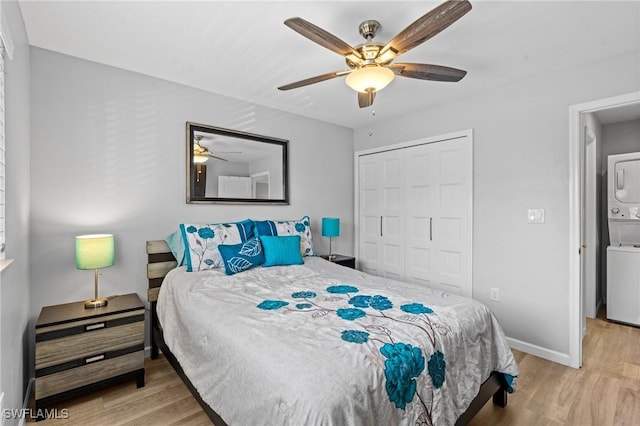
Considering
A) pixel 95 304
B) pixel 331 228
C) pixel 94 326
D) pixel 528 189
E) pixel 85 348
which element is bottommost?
pixel 85 348

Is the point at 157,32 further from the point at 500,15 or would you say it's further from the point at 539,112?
the point at 539,112

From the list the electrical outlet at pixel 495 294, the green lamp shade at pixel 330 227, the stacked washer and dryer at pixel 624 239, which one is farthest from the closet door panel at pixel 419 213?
the stacked washer and dryer at pixel 624 239

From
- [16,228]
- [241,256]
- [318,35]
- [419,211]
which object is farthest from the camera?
[419,211]

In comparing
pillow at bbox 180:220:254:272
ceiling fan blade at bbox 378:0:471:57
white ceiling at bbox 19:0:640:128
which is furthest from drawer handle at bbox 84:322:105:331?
ceiling fan blade at bbox 378:0:471:57

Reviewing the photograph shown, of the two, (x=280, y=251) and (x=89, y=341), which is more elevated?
(x=280, y=251)

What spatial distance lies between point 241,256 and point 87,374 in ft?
4.19

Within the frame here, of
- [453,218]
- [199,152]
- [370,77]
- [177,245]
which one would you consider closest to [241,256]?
[177,245]

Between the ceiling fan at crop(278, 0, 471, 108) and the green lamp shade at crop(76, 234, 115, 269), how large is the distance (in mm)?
1760

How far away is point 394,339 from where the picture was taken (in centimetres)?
144

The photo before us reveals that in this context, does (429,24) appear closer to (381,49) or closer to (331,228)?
(381,49)

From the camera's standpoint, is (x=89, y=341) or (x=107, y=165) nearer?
(x=89, y=341)

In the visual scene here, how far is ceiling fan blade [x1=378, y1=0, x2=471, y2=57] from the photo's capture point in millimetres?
1423

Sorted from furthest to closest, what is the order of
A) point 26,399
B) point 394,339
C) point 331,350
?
1. point 26,399
2. point 394,339
3. point 331,350

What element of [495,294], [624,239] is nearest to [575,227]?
[495,294]
